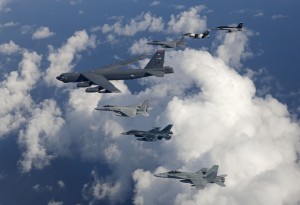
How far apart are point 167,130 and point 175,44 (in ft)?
189

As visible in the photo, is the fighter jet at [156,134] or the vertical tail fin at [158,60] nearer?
the vertical tail fin at [158,60]

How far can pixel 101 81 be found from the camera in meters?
106

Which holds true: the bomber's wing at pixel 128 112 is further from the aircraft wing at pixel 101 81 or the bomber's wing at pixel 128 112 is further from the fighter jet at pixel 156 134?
the aircraft wing at pixel 101 81

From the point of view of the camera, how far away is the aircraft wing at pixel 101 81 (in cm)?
10112

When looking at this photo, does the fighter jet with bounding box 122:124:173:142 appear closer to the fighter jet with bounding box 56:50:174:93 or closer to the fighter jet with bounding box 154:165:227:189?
the fighter jet with bounding box 154:165:227:189

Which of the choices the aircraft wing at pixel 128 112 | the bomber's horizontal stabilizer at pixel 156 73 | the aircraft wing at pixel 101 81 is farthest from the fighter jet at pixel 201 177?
the aircraft wing at pixel 101 81

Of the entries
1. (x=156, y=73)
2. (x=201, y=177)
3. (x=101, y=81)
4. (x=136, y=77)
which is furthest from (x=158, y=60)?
(x=201, y=177)

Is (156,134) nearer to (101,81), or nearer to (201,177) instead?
(201,177)

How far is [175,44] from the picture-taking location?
553 ft

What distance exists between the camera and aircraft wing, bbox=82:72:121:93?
10112 cm

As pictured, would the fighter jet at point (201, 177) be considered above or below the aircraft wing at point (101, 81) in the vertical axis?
below

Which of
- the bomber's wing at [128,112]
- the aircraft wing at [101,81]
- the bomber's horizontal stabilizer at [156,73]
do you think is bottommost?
the bomber's wing at [128,112]

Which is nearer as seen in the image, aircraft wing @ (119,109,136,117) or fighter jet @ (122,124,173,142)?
aircraft wing @ (119,109,136,117)

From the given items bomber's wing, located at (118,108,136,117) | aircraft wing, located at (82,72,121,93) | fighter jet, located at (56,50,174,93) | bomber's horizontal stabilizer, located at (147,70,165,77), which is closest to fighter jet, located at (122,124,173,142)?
bomber's wing, located at (118,108,136,117)
